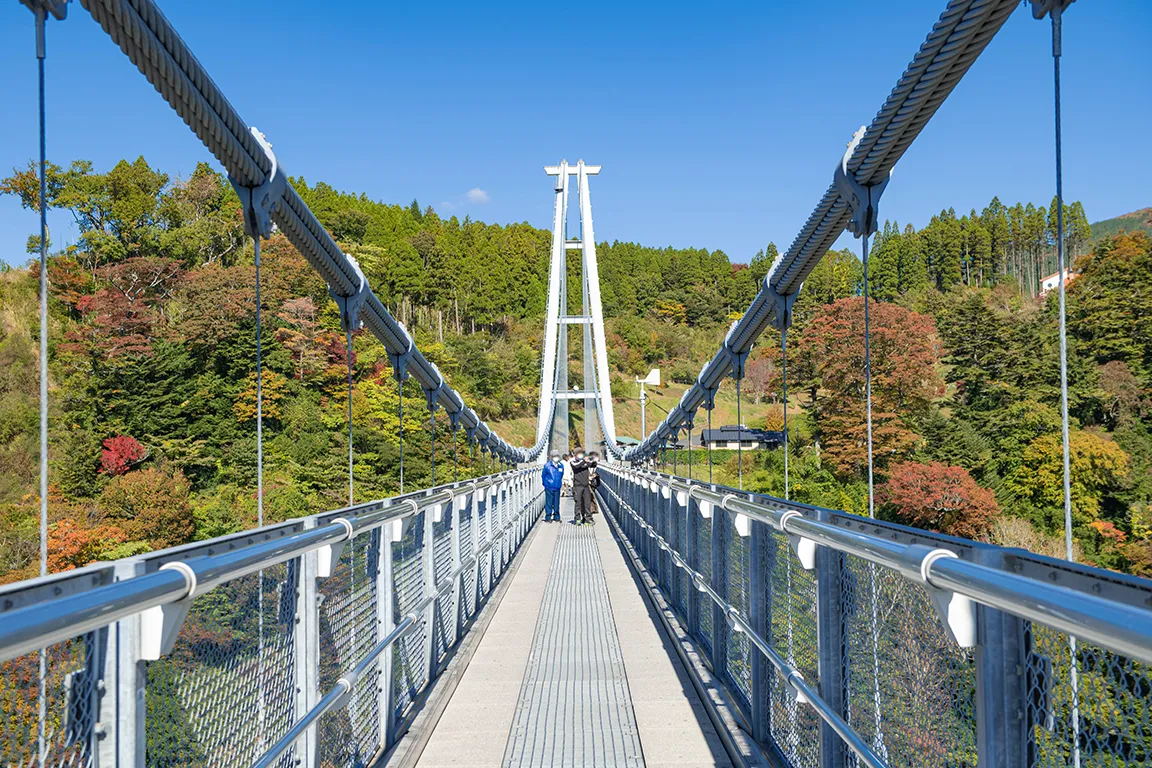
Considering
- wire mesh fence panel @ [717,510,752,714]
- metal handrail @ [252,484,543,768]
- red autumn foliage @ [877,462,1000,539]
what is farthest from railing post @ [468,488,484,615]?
red autumn foliage @ [877,462,1000,539]

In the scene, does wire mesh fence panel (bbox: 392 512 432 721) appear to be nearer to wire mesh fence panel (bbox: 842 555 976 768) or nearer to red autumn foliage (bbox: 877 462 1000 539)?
wire mesh fence panel (bbox: 842 555 976 768)

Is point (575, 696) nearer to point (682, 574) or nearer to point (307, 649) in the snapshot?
point (682, 574)

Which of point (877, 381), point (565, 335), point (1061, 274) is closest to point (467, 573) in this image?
point (1061, 274)

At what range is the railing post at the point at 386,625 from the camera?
398 centimetres

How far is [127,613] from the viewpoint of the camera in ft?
4.70

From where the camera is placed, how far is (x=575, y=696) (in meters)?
5.03

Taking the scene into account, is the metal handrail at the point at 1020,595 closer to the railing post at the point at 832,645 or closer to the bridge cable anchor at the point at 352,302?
the railing post at the point at 832,645

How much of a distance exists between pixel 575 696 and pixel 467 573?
2.23 metres

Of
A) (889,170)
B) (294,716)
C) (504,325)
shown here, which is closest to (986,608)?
(294,716)

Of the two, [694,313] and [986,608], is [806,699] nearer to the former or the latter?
[986,608]

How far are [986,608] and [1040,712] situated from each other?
6.6 inches

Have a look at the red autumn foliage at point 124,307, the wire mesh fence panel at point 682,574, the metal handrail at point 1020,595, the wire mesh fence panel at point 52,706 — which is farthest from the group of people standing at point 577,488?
the red autumn foliage at point 124,307

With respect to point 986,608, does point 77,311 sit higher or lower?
higher

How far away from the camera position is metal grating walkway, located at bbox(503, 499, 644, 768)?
4035 mm
